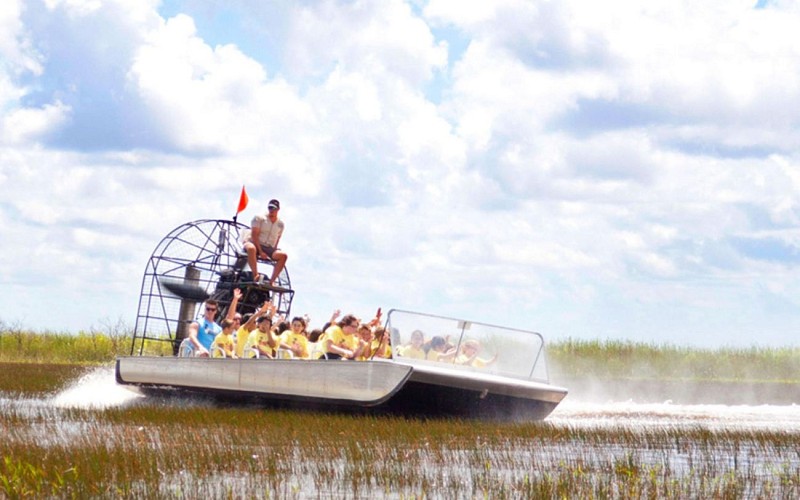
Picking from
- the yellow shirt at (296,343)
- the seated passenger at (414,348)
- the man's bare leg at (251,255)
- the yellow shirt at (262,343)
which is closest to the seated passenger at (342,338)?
the yellow shirt at (296,343)

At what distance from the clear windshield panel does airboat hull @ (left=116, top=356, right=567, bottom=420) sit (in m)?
0.54

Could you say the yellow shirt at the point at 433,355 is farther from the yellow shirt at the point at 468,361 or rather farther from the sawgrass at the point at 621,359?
the sawgrass at the point at 621,359

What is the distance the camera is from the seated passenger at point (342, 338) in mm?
21312

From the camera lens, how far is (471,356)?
2061 cm

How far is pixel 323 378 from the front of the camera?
20.4 metres

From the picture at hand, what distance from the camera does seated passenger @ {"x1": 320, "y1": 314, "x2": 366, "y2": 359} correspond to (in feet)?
69.9

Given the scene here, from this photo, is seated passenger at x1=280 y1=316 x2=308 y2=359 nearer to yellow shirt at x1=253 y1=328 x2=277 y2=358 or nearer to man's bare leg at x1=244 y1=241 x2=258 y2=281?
yellow shirt at x1=253 y1=328 x2=277 y2=358

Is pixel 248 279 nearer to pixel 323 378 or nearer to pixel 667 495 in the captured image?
pixel 323 378

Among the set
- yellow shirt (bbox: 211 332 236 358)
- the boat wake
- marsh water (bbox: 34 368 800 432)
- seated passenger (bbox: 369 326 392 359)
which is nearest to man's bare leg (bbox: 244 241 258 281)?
yellow shirt (bbox: 211 332 236 358)

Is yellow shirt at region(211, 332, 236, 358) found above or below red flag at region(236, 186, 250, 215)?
below

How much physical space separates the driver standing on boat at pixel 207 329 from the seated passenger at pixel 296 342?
105 inches

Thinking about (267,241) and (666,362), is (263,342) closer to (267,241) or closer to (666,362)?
(267,241)

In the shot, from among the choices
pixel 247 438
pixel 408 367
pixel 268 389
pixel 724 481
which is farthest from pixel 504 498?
pixel 268 389

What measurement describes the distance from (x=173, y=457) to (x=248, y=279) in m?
12.5
